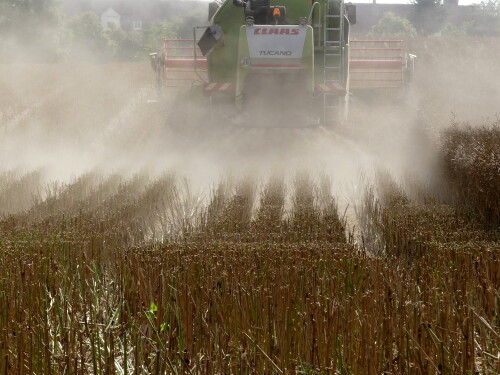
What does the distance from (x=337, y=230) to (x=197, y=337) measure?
3763 mm

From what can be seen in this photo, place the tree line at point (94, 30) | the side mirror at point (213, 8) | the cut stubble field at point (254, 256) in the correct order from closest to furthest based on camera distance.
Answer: the cut stubble field at point (254, 256) < the side mirror at point (213, 8) < the tree line at point (94, 30)

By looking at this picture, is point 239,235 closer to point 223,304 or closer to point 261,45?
point 223,304

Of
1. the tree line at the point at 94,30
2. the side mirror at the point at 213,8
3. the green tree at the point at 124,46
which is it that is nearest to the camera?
the side mirror at the point at 213,8

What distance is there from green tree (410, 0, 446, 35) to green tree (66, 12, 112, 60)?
22.8 metres

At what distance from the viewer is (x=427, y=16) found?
223 ft

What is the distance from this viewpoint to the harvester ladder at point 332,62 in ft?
47.8

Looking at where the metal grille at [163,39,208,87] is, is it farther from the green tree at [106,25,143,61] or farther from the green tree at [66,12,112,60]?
the green tree at [106,25,143,61]

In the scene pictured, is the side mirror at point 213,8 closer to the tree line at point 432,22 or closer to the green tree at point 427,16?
the tree line at point 432,22

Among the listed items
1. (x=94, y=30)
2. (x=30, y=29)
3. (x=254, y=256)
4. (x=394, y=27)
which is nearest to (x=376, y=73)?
(x=254, y=256)

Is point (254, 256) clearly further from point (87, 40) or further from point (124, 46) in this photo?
point (87, 40)

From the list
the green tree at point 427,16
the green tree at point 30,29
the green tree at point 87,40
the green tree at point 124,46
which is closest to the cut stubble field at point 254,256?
the green tree at point 30,29

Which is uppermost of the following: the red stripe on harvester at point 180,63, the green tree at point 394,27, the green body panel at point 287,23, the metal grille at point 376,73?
the green body panel at point 287,23

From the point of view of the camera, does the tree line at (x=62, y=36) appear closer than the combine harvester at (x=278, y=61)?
No

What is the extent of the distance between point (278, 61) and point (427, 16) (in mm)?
56582
